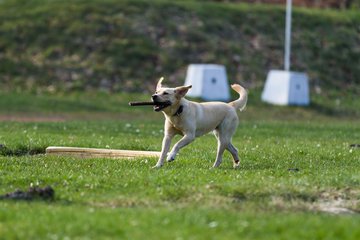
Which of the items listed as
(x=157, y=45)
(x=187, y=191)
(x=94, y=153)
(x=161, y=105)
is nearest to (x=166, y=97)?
(x=161, y=105)

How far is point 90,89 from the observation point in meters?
40.7

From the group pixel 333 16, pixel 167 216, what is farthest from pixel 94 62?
pixel 167 216

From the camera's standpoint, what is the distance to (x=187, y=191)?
11852 mm

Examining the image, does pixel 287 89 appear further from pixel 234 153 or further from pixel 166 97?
pixel 166 97

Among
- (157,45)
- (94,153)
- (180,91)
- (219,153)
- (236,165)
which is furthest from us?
(157,45)

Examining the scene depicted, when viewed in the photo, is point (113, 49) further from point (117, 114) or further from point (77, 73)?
point (117, 114)

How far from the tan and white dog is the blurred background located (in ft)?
83.8

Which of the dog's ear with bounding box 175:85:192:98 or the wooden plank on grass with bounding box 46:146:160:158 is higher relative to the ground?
the dog's ear with bounding box 175:85:192:98

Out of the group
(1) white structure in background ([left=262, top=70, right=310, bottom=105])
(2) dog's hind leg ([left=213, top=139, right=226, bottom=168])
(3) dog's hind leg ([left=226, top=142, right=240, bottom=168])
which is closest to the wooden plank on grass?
(2) dog's hind leg ([left=213, top=139, right=226, bottom=168])

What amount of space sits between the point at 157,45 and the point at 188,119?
100 feet

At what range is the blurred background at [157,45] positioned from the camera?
42000mm

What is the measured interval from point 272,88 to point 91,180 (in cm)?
2870

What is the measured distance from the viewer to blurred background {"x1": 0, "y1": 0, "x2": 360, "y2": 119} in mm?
42000

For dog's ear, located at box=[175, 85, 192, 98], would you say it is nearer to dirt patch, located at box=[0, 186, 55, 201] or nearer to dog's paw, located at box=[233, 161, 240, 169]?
dog's paw, located at box=[233, 161, 240, 169]
